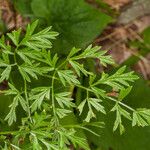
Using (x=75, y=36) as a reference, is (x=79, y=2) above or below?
above

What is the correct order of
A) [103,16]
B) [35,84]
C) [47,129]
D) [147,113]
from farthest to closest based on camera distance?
[103,16] < [35,84] < [147,113] < [47,129]

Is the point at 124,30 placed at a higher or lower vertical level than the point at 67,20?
lower

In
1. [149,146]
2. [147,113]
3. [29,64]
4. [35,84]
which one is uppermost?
[29,64]

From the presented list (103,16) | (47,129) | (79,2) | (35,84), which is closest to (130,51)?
(103,16)

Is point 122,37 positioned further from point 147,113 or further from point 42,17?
point 147,113

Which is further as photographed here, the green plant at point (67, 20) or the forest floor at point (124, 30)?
the forest floor at point (124, 30)

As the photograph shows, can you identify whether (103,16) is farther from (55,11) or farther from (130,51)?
(130,51)

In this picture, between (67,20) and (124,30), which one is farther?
(124,30)

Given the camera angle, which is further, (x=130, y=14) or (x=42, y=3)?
(x=130, y=14)

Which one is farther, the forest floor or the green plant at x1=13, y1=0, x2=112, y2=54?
the forest floor

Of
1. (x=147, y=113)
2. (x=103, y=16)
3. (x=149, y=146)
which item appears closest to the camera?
(x=147, y=113)
